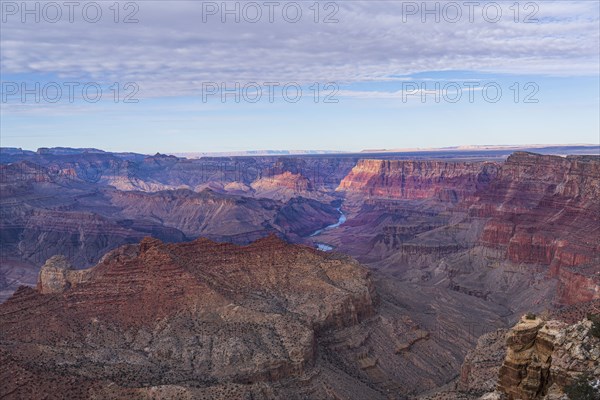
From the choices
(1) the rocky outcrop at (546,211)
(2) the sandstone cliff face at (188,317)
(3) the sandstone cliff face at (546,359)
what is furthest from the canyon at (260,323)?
(3) the sandstone cliff face at (546,359)

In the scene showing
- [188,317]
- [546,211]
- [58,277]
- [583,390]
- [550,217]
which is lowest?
[188,317]

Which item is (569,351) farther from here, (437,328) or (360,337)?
(437,328)

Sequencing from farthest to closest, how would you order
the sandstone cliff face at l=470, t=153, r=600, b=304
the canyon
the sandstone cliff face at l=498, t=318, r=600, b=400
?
the sandstone cliff face at l=470, t=153, r=600, b=304 → the canyon → the sandstone cliff face at l=498, t=318, r=600, b=400

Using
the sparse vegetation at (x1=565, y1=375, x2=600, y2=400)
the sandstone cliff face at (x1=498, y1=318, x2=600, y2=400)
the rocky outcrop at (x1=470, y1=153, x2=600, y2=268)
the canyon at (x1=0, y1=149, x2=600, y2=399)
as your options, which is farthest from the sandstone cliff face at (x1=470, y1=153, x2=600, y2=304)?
the sparse vegetation at (x1=565, y1=375, x2=600, y2=400)

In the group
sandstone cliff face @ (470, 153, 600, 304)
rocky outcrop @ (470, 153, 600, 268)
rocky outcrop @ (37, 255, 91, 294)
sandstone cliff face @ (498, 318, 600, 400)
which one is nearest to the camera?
sandstone cliff face @ (498, 318, 600, 400)


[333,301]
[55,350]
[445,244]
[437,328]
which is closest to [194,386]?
[55,350]

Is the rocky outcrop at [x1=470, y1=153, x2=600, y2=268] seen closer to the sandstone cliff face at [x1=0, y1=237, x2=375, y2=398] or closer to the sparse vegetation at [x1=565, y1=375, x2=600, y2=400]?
the sandstone cliff face at [x1=0, y1=237, x2=375, y2=398]

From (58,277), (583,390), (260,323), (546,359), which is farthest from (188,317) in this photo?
(583,390)

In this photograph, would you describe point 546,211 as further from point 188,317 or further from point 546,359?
point 546,359
